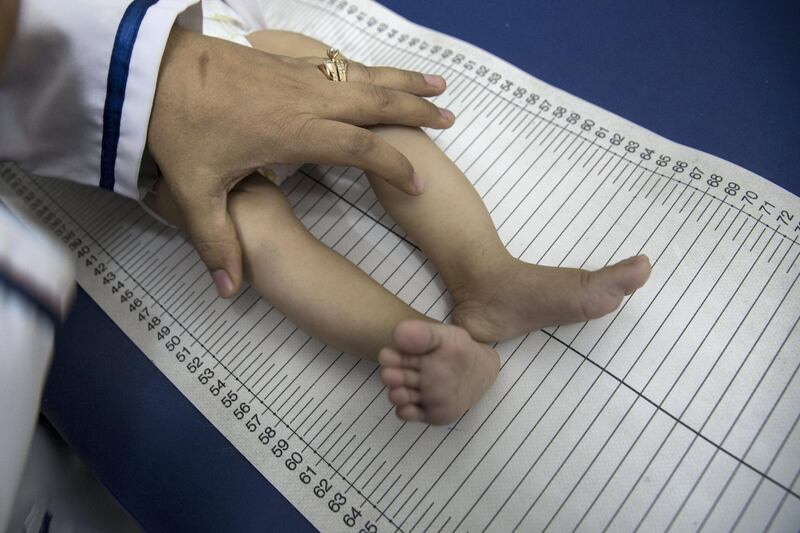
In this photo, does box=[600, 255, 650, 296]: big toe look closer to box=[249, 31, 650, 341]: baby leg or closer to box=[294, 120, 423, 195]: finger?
box=[249, 31, 650, 341]: baby leg

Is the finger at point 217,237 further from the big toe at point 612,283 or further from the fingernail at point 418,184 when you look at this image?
the big toe at point 612,283

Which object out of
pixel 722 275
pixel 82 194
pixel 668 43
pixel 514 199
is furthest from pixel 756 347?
pixel 82 194

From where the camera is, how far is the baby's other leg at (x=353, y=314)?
45cm

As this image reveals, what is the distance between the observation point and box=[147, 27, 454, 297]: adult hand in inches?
20.6

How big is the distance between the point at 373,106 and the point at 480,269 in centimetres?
20

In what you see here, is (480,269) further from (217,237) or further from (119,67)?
(119,67)

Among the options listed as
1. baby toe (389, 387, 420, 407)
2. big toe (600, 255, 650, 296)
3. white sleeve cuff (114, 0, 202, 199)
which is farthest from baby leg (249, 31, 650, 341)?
white sleeve cuff (114, 0, 202, 199)

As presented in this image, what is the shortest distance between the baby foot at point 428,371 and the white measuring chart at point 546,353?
0.08 m

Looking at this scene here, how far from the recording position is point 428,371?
0.45 meters

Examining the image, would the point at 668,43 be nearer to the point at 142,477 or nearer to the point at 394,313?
the point at 394,313

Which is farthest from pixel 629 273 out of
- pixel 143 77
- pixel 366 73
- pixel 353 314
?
pixel 143 77

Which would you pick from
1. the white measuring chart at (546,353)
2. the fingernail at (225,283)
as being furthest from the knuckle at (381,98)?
the fingernail at (225,283)

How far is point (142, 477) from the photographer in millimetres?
568

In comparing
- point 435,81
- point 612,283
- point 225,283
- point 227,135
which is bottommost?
point 225,283
